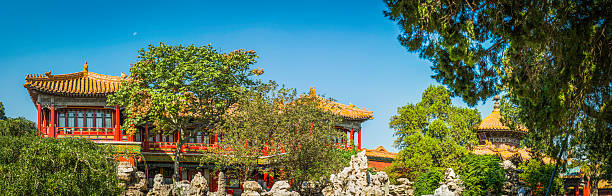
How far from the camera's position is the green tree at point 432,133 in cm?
2323

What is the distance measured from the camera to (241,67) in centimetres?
2189

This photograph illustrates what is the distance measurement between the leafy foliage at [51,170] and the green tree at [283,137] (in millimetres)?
6489

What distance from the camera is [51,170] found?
35.9ft

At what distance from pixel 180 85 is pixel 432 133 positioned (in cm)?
1289

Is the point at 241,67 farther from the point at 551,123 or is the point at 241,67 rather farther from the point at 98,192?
the point at 551,123

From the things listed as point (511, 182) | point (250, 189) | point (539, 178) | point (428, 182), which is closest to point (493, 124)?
point (539, 178)

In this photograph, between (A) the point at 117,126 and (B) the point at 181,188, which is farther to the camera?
(A) the point at 117,126

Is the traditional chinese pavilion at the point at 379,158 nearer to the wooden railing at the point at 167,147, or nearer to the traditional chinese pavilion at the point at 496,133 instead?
the traditional chinese pavilion at the point at 496,133

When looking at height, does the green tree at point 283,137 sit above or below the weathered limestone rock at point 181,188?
above

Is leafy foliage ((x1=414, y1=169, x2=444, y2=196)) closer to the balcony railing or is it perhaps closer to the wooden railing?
the wooden railing

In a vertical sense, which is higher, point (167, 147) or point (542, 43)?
point (542, 43)

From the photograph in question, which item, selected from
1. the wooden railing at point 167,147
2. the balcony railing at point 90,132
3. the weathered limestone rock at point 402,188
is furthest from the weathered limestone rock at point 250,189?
the balcony railing at point 90,132

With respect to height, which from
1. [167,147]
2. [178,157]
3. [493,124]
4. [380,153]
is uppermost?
[493,124]

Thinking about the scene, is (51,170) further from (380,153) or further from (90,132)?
(380,153)
